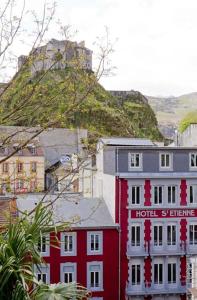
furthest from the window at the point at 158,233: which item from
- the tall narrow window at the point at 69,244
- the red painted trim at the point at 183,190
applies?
the tall narrow window at the point at 69,244

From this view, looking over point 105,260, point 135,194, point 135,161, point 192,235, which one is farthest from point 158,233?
point 135,161

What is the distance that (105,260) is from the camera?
33.8 metres

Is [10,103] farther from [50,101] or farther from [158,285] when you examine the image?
[158,285]

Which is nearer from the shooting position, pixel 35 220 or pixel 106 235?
pixel 35 220

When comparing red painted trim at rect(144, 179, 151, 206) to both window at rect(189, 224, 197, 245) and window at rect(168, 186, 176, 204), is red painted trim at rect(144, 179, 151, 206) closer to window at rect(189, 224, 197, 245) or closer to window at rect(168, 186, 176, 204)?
window at rect(168, 186, 176, 204)

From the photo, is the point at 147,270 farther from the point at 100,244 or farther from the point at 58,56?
the point at 58,56

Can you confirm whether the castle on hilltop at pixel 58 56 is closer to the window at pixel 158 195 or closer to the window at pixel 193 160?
the window at pixel 158 195

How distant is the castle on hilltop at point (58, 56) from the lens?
9.62 meters

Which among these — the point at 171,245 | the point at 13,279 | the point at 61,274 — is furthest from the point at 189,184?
the point at 13,279

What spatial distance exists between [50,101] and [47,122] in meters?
0.43

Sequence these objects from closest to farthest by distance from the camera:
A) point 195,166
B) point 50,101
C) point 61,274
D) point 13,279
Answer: point 13,279 → point 50,101 → point 61,274 → point 195,166

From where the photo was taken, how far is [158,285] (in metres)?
34.2

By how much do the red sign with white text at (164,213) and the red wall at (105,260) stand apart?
6.12ft

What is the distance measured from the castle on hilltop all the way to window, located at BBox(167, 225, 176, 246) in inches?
1014
